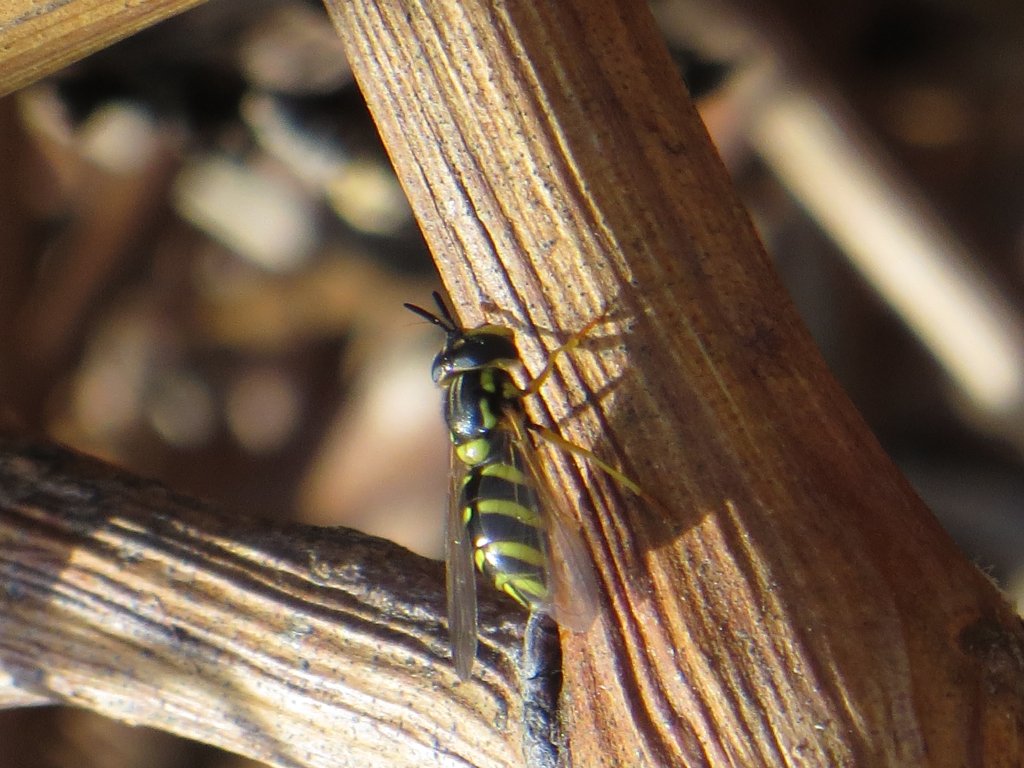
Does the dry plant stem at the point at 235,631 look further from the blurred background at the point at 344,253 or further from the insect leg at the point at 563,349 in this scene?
the blurred background at the point at 344,253

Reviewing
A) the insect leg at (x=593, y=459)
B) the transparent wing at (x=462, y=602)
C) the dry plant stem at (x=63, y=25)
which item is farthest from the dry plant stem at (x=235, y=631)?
the dry plant stem at (x=63, y=25)

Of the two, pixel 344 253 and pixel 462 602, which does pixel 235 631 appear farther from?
pixel 344 253

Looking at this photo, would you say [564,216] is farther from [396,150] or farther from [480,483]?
[480,483]

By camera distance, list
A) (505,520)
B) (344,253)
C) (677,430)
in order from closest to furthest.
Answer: (677,430) → (505,520) → (344,253)

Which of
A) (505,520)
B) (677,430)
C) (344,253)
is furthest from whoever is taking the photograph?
(344,253)

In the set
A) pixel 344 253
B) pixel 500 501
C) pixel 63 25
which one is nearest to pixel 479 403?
pixel 500 501

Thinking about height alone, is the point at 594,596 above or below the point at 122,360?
below

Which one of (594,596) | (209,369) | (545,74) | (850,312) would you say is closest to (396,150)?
(545,74)
